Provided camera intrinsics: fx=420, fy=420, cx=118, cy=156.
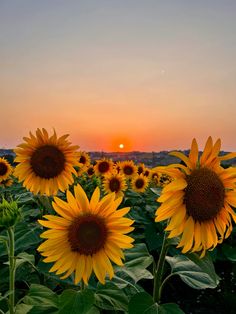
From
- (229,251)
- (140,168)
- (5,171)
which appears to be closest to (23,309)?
(229,251)

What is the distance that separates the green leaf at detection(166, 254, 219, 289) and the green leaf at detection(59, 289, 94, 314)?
0.62m

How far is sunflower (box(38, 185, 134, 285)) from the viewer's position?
2.29 m

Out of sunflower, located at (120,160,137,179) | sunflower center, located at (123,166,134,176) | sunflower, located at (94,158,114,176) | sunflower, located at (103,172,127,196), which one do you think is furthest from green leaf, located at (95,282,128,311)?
sunflower center, located at (123,166,134,176)

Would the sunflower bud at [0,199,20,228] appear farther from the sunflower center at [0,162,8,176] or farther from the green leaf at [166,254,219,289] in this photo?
the sunflower center at [0,162,8,176]

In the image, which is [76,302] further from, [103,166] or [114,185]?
[103,166]

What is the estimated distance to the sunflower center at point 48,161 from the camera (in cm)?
434

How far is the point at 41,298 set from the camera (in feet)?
7.84

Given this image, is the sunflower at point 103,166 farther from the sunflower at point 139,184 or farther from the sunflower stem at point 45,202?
the sunflower stem at point 45,202

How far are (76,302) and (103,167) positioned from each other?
23.8ft

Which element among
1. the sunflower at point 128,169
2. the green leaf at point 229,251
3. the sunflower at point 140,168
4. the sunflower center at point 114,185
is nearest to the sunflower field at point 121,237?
the green leaf at point 229,251

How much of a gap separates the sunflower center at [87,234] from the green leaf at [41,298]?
1.09 ft

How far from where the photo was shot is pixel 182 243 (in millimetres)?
2275

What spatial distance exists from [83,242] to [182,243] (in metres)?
0.54

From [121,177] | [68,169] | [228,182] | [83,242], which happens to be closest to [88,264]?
[83,242]
